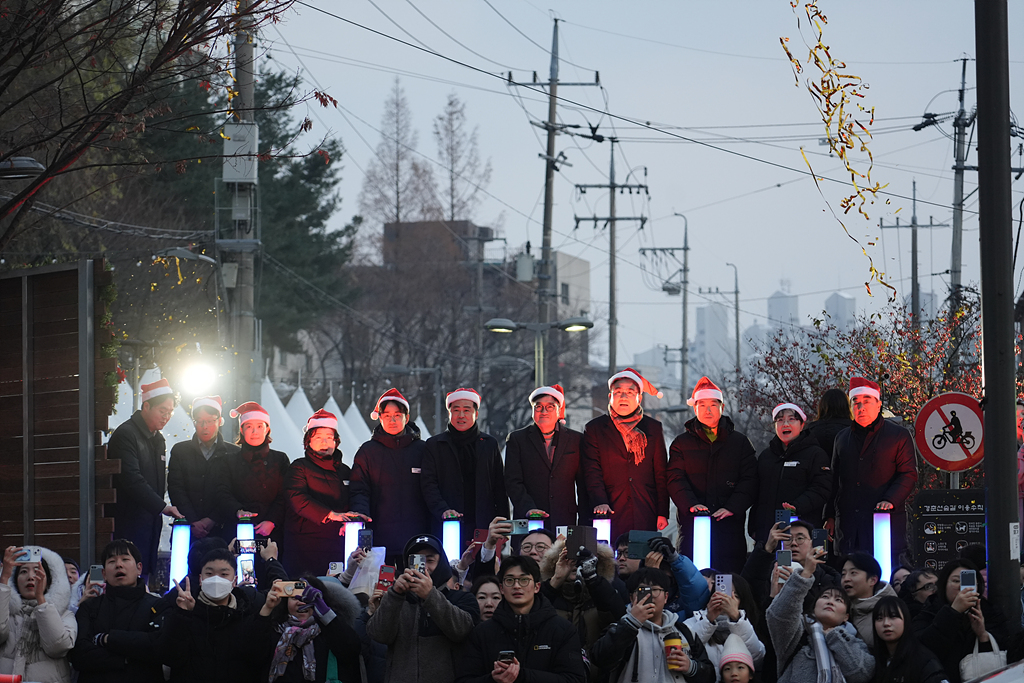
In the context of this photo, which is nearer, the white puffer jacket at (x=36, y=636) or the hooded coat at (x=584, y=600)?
the hooded coat at (x=584, y=600)

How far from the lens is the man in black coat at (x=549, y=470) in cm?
1095

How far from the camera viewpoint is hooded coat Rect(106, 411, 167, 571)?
37.0ft

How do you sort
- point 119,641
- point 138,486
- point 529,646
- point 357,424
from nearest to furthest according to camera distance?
point 529,646 → point 119,641 → point 138,486 → point 357,424

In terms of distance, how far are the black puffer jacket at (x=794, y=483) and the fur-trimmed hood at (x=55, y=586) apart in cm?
548

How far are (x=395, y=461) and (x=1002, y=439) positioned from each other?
4.86 m

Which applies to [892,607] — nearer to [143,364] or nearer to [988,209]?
[988,209]

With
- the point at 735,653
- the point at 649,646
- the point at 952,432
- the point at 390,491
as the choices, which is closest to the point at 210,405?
the point at 390,491

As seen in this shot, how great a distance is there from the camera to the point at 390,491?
1083 centimetres

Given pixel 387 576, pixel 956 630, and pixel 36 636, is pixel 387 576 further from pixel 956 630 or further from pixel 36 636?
pixel 956 630

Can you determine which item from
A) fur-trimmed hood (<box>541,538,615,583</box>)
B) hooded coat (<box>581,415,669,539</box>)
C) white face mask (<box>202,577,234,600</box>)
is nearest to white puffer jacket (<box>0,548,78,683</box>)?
white face mask (<box>202,577,234,600</box>)

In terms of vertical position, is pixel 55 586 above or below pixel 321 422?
below

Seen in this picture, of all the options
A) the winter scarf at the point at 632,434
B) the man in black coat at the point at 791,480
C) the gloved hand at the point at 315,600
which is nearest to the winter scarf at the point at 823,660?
the man in black coat at the point at 791,480

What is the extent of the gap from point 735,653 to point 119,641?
3.95m

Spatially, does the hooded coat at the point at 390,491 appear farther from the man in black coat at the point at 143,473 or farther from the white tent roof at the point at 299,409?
the white tent roof at the point at 299,409
